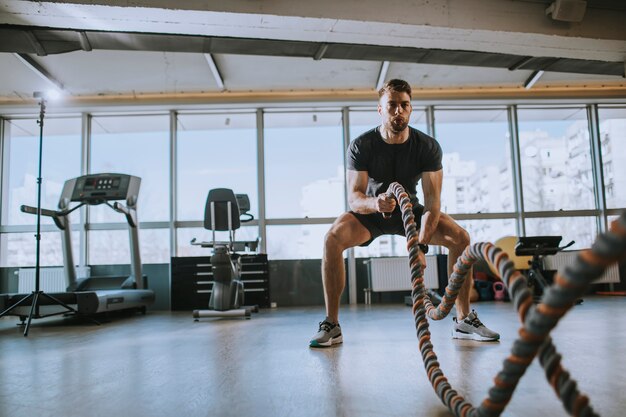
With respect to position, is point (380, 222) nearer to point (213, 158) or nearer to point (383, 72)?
point (383, 72)

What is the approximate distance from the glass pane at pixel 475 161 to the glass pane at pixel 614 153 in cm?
141

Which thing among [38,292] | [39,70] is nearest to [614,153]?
[38,292]

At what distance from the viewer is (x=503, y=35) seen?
13.4ft

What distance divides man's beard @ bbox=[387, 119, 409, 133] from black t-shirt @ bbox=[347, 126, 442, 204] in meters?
0.11

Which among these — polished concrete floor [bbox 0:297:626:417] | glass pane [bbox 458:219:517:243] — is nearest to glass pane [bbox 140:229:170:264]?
polished concrete floor [bbox 0:297:626:417]

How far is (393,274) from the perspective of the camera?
237 inches

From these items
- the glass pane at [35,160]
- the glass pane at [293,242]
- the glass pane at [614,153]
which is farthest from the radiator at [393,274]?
the glass pane at [35,160]

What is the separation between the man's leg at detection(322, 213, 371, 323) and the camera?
2418 millimetres

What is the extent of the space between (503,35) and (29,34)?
3.99m

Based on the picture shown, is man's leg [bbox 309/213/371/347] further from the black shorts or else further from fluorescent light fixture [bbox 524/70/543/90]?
fluorescent light fixture [bbox 524/70/543/90]

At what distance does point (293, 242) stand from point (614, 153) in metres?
4.78

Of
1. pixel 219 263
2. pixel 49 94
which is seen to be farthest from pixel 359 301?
pixel 49 94

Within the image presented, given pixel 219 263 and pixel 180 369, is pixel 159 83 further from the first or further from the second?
pixel 180 369

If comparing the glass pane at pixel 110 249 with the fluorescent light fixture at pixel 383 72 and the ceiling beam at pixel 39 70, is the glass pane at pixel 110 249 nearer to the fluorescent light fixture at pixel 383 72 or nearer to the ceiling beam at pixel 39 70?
the ceiling beam at pixel 39 70
